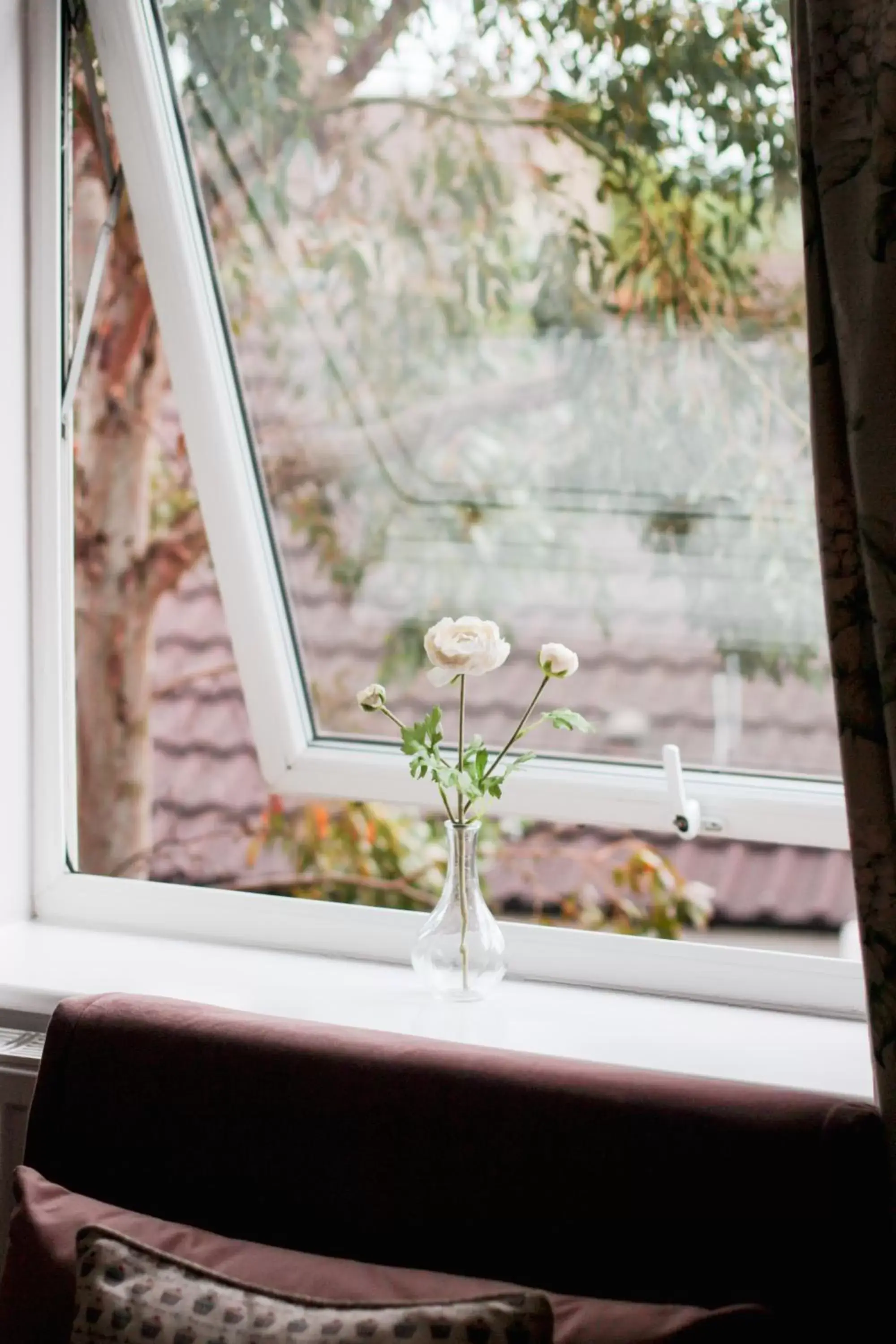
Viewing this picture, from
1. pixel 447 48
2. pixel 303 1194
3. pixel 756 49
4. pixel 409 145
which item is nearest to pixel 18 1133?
pixel 303 1194

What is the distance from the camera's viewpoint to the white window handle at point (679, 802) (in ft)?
6.16

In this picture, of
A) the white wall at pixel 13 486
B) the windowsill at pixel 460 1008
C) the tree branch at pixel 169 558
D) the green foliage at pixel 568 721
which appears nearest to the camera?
the windowsill at pixel 460 1008

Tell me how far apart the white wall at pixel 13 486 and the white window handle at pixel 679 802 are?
0.94 metres

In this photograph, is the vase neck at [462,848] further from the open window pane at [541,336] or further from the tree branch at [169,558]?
the tree branch at [169,558]

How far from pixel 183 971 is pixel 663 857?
0.81m

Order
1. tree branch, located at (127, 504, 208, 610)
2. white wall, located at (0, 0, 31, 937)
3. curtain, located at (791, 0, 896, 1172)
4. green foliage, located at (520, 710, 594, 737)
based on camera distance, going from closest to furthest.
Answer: curtain, located at (791, 0, 896, 1172) < green foliage, located at (520, 710, 594, 737) < white wall, located at (0, 0, 31, 937) < tree branch, located at (127, 504, 208, 610)

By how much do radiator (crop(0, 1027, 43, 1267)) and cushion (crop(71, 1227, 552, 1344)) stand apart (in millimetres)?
477

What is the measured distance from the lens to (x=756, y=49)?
5.53 ft

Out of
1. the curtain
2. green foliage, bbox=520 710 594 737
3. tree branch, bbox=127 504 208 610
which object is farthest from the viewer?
tree branch, bbox=127 504 208 610

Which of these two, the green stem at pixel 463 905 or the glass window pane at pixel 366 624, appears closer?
the green stem at pixel 463 905

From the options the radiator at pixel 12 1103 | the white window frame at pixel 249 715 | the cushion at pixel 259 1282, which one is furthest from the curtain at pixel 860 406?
the radiator at pixel 12 1103

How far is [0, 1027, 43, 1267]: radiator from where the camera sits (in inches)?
68.1

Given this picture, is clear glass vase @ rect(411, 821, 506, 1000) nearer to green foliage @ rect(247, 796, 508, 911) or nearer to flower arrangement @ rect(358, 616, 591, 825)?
flower arrangement @ rect(358, 616, 591, 825)

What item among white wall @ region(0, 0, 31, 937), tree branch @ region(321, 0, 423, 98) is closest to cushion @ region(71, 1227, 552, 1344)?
white wall @ region(0, 0, 31, 937)
